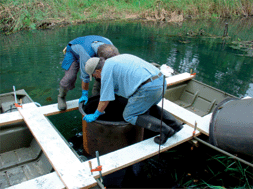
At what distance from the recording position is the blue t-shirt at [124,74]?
7.66 feet

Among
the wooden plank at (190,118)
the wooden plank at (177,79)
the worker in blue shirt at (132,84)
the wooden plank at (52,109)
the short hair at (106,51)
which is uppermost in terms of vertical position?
the short hair at (106,51)

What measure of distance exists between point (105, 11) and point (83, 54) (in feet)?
52.2

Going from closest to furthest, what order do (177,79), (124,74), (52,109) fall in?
(124,74), (52,109), (177,79)

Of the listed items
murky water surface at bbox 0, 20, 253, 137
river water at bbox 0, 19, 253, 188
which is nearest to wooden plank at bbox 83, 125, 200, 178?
river water at bbox 0, 19, 253, 188

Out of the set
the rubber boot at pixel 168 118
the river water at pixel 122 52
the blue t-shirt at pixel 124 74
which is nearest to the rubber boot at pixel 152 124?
the rubber boot at pixel 168 118

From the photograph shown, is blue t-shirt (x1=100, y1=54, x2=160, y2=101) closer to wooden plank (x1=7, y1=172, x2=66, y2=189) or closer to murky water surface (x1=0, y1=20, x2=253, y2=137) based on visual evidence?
wooden plank (x1=7, y1=172, x2=66, y2=189)

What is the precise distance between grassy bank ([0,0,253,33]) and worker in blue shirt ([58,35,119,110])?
1082 cm

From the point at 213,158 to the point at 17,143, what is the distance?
290 centimetres

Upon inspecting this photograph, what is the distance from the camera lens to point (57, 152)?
2439 mm

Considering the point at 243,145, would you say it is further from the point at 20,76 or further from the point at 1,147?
the point at 20,76

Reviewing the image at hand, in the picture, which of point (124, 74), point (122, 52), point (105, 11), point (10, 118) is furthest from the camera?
point (105, 11)

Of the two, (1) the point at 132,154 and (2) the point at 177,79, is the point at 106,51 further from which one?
(2) the point at 177,79

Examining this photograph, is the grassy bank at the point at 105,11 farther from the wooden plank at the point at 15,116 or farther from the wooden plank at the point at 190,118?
the wooden plank at the point at 190,118

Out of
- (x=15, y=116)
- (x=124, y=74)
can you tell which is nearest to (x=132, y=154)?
(x=124, y=74)
